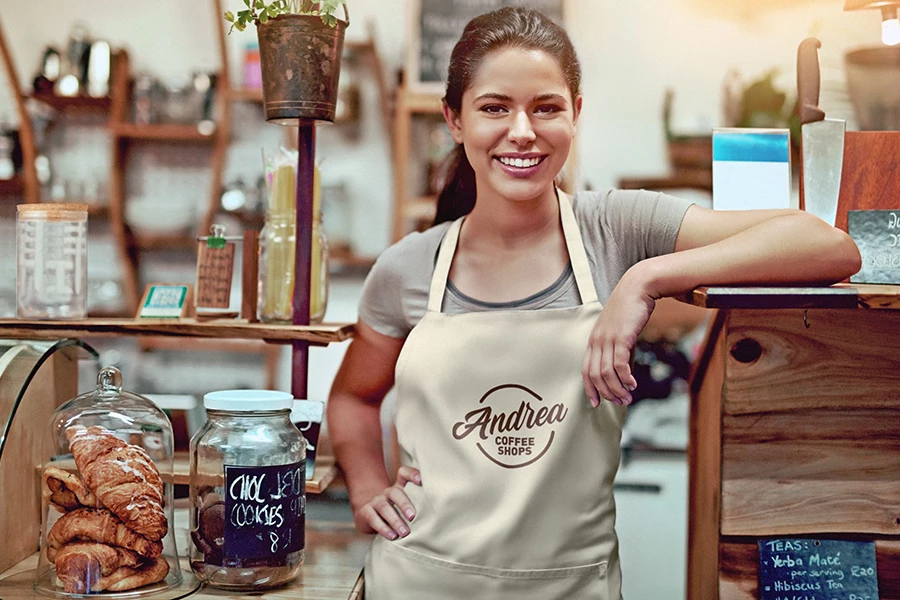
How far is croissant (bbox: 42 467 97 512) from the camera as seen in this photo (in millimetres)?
1342

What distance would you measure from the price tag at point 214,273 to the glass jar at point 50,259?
22 centimetres

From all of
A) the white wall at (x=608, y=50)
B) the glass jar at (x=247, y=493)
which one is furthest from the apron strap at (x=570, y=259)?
the white wall at (x=608, y=50)

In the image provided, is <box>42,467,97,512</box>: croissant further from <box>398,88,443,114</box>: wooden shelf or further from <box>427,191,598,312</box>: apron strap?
<box>398,88,443,114</box>: wooden shelf

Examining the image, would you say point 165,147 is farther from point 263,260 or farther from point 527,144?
point 527,144

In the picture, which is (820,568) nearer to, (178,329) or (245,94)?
(178,329)

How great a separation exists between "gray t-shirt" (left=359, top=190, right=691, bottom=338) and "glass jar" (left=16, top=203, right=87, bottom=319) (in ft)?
1.79

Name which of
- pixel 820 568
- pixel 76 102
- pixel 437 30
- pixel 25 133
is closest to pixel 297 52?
pixel 820 568

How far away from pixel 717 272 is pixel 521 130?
0.39m

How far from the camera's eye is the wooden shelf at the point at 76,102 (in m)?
3.79

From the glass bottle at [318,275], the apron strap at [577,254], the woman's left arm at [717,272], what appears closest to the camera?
the woman's left arm at [717,272]

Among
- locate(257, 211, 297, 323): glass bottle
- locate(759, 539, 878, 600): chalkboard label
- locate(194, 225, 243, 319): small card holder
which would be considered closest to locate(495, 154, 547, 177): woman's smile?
locate(257, 211, 297, 323): glass bottle

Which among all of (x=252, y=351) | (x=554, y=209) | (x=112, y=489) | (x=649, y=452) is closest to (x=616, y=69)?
(x=649, y=452)

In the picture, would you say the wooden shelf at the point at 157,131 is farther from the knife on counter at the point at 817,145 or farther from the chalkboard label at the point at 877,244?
the chalkboard label at the point at 877,244

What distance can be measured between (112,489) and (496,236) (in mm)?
A: 772
